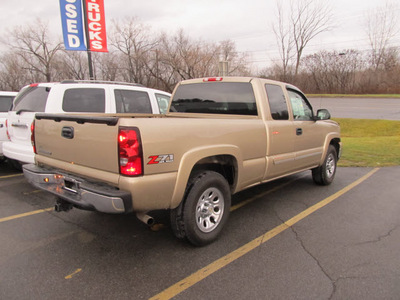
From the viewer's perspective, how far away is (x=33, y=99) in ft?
17.0

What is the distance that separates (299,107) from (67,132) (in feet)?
12.1

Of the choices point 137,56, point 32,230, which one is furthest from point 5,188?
point 137,56

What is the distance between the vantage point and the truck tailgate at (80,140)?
256 centimetres

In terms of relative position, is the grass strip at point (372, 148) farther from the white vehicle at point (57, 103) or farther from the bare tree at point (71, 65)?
the bare tree at point (71, 65)

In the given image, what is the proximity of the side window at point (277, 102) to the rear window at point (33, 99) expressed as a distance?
12.7 ft

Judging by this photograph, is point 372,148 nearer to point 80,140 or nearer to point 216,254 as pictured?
point 216,254

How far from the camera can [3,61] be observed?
1876 inches

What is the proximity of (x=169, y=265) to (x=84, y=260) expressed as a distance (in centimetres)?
88

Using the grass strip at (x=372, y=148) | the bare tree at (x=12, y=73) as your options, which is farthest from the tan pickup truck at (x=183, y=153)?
the bare tree at (x=12, y=73)

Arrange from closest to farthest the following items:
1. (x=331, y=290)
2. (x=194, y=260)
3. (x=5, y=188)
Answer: (x=331, y=290), (x=194, y=260), (x=5, y=188)

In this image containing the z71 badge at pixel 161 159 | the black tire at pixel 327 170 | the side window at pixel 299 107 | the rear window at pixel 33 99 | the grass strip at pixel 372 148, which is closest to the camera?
the z71 badge at pixel 161 159

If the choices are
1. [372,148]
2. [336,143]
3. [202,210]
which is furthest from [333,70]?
[202,210]

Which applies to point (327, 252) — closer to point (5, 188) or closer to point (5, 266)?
point (5, 266)

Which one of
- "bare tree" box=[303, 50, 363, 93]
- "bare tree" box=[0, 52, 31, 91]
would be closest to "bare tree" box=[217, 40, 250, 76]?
"bare tree" box=[303, 50, 363, 93]
